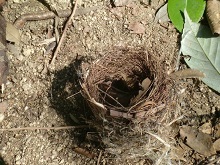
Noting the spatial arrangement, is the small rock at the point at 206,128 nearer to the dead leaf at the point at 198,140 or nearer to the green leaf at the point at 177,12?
the dead leaf at the point at 198,140

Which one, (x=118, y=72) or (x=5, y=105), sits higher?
(x=118, y=72)

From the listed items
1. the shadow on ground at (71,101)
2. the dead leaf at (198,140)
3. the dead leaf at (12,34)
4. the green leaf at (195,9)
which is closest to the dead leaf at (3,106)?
the shadow on ground at (71,101)

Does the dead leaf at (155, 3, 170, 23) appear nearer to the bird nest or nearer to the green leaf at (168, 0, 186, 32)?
the green leaf at (168, 0, 186, 32)

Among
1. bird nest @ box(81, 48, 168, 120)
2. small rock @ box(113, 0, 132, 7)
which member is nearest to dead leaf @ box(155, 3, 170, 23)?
small rock @ box(113, 0, 132, 7)

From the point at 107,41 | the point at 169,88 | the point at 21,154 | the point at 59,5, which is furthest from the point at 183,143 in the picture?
the point at 59,5

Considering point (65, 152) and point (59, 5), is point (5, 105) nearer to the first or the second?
point (65, 152)

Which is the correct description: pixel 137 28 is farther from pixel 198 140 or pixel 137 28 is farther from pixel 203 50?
pixel 198 140

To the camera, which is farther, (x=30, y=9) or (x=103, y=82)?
(x=30, y=9)
